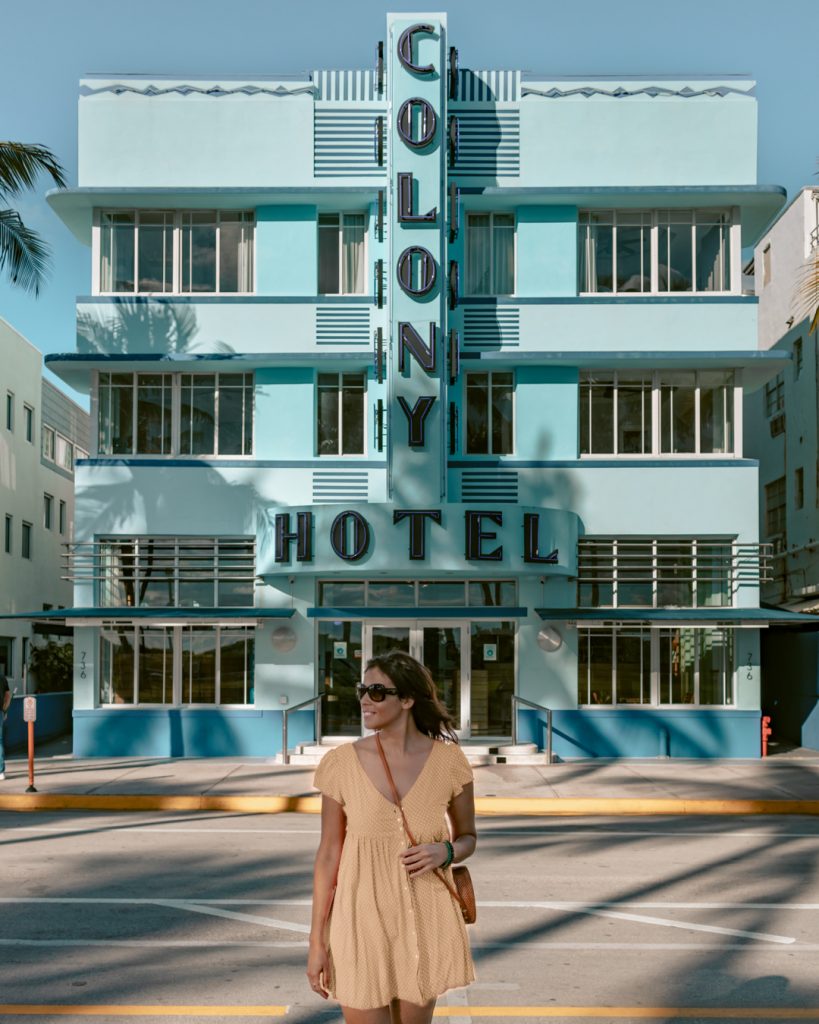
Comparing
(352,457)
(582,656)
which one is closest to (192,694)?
(352,457)

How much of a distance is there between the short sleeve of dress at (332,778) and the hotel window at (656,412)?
63.3 feet

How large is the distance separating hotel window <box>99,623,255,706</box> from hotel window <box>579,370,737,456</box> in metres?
7.17

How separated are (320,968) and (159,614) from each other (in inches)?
710

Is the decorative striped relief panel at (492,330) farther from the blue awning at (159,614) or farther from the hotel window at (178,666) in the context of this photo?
the hotel window at (178,666)

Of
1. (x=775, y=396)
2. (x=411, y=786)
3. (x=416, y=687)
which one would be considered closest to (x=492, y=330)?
(x=775, y=396)

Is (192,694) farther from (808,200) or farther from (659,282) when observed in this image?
(808,200)

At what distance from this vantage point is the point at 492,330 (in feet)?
78.0

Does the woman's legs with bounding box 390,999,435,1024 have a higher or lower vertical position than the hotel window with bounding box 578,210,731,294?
lower

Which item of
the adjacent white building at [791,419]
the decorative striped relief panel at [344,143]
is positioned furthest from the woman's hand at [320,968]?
the adjacent white building at [791,419]

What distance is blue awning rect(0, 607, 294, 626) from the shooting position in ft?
72.5

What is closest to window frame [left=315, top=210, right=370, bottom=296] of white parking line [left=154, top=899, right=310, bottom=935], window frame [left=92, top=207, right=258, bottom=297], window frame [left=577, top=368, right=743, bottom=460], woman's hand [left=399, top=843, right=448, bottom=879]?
window frame [left=92, top=207, right=258, bottom=297]

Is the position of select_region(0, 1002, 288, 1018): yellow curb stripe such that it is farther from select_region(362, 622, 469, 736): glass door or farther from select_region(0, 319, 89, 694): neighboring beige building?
select_region(0, 319, 89, 694): neighboring beige building

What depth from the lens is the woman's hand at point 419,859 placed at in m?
4.67

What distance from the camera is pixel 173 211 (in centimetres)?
Answer: 2409
